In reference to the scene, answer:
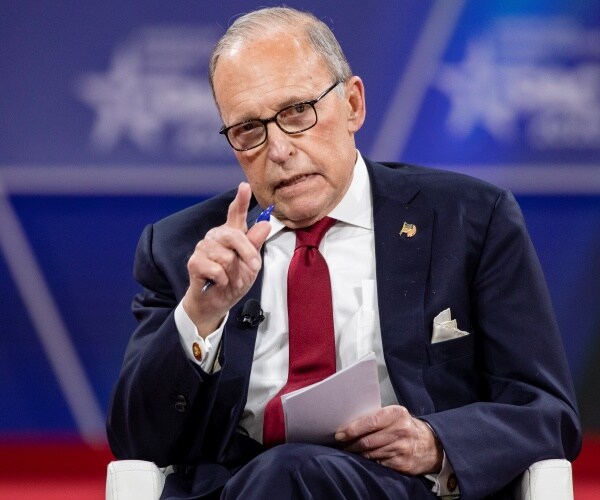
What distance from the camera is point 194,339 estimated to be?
229cm

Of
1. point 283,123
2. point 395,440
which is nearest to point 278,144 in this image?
point 283,123

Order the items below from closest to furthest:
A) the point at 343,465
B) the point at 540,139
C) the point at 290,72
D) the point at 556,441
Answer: the point at 343,465 < the point at 556,441 < the point at 290,72 < the point at 540,139

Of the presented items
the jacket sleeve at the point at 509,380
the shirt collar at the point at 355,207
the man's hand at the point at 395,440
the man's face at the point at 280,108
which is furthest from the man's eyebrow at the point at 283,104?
the man's hand at the point at 395,440

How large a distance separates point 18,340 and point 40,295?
0.18 m

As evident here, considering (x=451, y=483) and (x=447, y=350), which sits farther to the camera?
(x=447, y=350)

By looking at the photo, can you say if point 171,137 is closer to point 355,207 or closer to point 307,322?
point 355,207

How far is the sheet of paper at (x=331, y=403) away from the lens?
2.11 meters

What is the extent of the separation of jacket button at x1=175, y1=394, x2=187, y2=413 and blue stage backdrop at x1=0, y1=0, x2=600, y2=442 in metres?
1.73

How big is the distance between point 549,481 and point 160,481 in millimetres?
781

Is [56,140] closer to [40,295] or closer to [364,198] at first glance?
[40,295]

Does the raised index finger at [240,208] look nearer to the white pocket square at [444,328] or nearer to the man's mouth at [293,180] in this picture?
the man's mouth at [293,180]

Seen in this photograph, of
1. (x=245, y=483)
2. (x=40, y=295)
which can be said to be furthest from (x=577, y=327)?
(x=245, y=483)

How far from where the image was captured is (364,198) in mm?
2613

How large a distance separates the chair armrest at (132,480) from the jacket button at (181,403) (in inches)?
5.4
